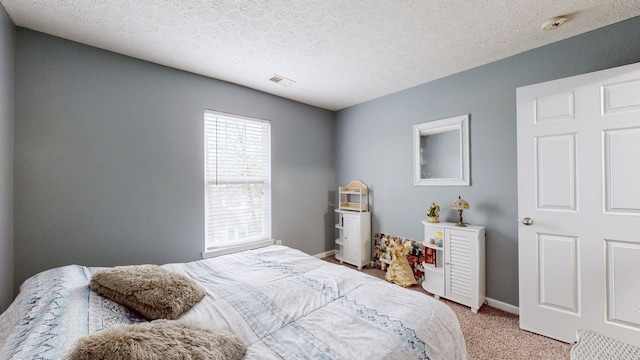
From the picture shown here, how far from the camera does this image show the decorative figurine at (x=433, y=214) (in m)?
2.78

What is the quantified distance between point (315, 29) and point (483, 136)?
2.02 meters

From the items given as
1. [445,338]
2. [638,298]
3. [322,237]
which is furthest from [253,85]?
[638,298]

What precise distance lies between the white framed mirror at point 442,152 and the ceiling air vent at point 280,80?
1.69m

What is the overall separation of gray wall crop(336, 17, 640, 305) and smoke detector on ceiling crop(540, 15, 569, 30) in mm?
385

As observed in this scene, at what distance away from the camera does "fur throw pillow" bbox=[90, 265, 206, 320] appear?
119 centimetres

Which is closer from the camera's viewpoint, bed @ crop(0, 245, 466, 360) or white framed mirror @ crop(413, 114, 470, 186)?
bed @ crop(0, 245, 466, 360)

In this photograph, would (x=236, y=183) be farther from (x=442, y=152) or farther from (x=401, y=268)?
(x=442, y=152)

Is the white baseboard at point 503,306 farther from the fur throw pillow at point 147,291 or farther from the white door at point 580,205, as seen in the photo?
the fur throw pillow at point 147,291

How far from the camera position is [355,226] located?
3594 mm

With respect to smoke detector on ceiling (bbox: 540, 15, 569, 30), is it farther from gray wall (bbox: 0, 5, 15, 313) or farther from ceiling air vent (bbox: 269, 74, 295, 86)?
gray wall (bbox: 0, 5, 15, 313)

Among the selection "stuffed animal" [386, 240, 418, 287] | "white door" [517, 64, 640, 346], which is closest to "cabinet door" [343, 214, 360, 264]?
"stuffed animal" [386, 240, 418, 287]

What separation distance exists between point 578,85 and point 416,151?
1.50 metres

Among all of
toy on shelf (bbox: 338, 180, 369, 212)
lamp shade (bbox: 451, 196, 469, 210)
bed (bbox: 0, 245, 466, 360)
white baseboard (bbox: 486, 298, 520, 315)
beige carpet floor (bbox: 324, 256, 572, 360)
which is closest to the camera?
bed (bbox: 0, 245, 466, 360)

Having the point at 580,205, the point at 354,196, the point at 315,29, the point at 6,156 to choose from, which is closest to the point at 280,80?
the point at 315,29
